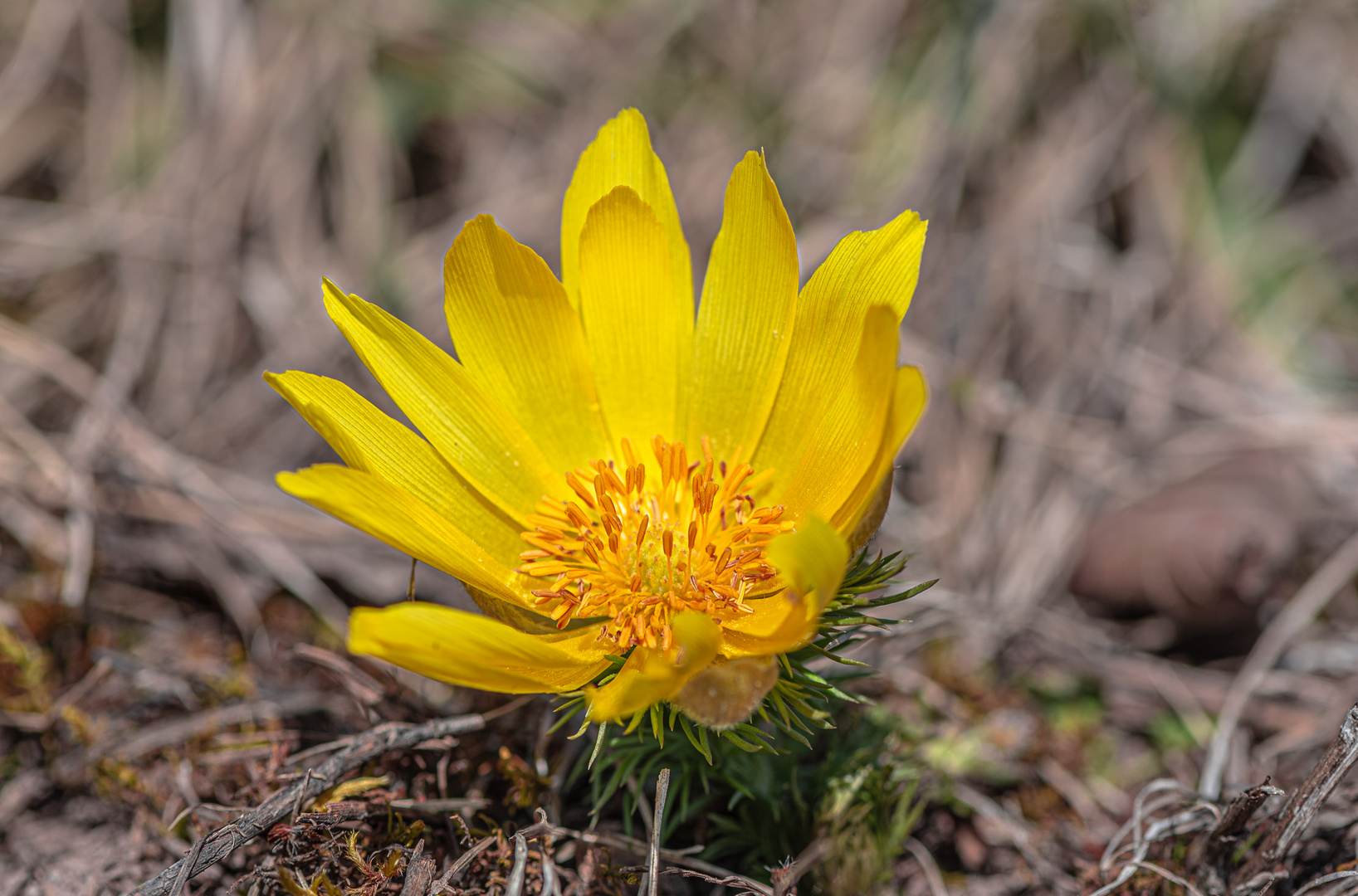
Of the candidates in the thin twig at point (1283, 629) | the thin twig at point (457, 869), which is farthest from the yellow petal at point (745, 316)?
the thin twig at point (1283, 629)

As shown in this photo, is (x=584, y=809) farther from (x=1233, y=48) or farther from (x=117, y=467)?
(x=1233, y=48)

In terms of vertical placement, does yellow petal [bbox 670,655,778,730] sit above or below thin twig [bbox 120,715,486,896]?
above

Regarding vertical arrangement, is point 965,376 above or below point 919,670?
above

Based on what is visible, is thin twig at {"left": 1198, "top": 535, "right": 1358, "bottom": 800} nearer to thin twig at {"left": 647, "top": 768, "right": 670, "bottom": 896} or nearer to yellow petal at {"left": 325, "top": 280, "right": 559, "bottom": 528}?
thin twig at {"left": 647, "top": 768, "right": 670, "bottom": 896}

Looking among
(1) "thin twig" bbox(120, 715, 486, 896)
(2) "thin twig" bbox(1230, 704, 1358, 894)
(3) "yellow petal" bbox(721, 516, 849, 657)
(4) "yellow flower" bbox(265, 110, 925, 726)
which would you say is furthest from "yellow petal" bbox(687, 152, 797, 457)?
(2) "thin twig" bbox(1230, 704, 1358, 894)

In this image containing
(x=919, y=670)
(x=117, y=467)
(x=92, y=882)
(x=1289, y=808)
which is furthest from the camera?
(x=117, y=467)

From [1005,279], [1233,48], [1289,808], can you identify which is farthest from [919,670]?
[1233,48]

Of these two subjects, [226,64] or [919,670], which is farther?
[226,64]
